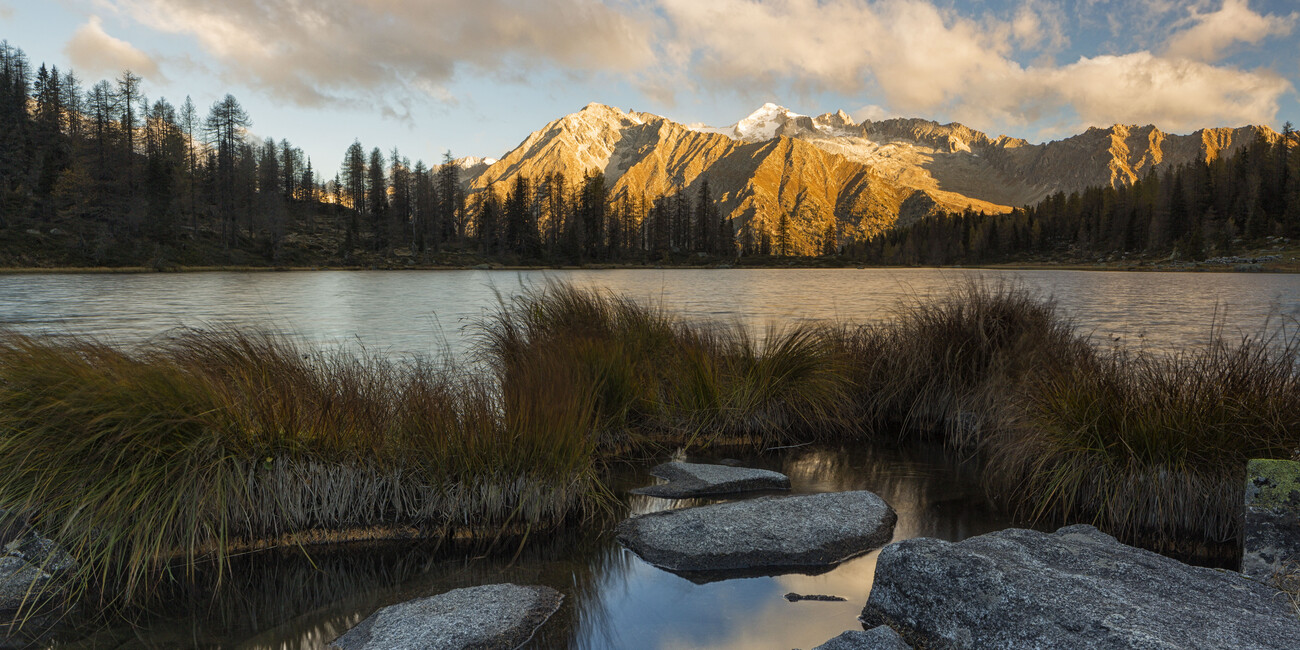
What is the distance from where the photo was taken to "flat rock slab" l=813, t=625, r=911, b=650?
305 cm

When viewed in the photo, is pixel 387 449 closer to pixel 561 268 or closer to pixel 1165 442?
pixel 1165 442

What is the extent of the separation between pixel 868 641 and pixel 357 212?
113 meters

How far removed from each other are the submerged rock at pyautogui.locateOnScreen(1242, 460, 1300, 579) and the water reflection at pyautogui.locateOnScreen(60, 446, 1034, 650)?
176 cm

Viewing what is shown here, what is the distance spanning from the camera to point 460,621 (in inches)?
136

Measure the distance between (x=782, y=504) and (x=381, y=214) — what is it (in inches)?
4082

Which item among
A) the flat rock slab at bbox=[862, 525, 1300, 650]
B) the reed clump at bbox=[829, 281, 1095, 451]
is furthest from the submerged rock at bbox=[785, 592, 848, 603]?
the reed clump at bbox=[829, 281, 1095, 451]

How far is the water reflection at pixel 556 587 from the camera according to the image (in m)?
3.59

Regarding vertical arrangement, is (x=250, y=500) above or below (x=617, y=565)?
above

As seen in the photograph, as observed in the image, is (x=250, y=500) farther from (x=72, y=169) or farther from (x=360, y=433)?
(x=72, y=169)

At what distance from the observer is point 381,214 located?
98.6 m

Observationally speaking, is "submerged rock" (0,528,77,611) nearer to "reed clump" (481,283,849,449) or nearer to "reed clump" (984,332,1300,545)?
"reed clump" (481,283,849,449)

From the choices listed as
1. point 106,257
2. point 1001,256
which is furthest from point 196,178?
point 1001,256

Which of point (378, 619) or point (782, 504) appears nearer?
point (378, 619)

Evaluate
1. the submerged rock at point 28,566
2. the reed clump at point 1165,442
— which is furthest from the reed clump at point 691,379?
the submerged rock at point 28,566
